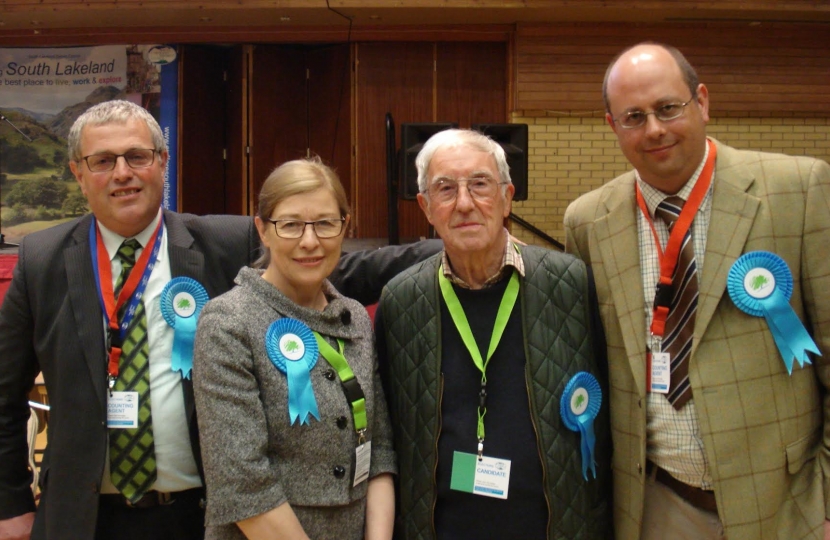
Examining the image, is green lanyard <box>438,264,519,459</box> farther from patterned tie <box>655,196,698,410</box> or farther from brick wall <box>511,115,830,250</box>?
brick wall <box>511,115,830,250</box>

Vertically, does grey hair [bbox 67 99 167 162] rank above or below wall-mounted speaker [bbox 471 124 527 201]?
below

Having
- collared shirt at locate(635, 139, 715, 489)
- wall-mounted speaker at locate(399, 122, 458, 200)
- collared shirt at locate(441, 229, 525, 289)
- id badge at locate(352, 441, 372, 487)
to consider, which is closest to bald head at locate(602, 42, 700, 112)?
collared shirt at locate(635, 139, 715, 489)

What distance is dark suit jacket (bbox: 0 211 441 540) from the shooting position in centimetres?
172

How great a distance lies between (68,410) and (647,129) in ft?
5.29

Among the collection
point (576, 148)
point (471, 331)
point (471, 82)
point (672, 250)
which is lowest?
point (471, 331)

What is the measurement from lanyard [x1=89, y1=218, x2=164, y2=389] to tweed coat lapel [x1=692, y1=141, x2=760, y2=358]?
141 centimetres

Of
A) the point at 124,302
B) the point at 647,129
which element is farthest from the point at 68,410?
the point at 647,129

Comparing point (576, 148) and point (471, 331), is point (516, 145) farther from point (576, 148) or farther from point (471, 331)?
point (471, 331)

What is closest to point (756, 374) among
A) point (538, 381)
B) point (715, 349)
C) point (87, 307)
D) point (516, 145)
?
point (715, 349)

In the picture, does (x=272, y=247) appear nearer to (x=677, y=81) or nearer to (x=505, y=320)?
(x=505, y=320)

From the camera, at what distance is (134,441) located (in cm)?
173

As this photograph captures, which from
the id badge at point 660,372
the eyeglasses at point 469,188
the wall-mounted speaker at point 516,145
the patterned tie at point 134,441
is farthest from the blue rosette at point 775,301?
the wall-mounted speaker at point 516,145

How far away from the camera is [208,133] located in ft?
28.3

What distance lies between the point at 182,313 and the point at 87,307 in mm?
238
